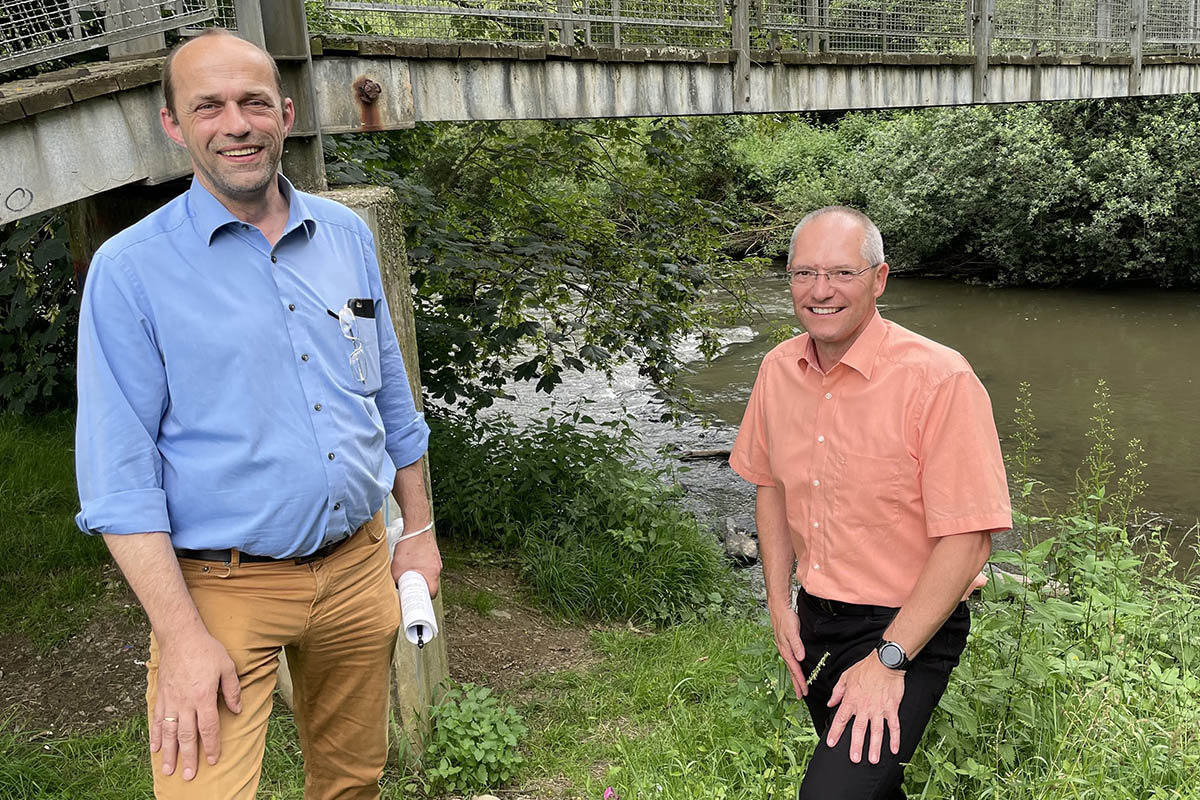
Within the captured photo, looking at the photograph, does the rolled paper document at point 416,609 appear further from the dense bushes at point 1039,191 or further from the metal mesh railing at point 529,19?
the dense bushes at point 1039,191

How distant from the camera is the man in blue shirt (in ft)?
6.51

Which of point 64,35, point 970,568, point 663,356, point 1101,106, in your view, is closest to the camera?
point 970,568

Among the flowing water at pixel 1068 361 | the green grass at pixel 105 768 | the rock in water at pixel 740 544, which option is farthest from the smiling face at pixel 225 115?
the rock in water at pixel 740 544

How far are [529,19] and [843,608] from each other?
15.5ft

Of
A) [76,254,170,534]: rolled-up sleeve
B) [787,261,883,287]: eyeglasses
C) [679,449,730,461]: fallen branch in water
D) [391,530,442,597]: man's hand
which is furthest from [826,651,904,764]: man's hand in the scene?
[679,449,730,461]: fallen branch in water

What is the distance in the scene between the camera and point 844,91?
28.8 ft

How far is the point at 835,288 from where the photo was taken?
2525mm

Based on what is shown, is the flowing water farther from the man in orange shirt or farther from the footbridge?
the man in orange shirt

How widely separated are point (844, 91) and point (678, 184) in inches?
98.4

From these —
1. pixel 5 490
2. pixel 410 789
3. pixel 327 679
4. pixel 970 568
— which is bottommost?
pixel 410 789

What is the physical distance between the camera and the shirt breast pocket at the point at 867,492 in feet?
8.04

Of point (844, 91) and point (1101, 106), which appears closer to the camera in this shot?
point (844, 91)

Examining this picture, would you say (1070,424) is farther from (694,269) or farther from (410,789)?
(410,789)

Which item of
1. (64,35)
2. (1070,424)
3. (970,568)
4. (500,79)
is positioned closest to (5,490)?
(64,35)
